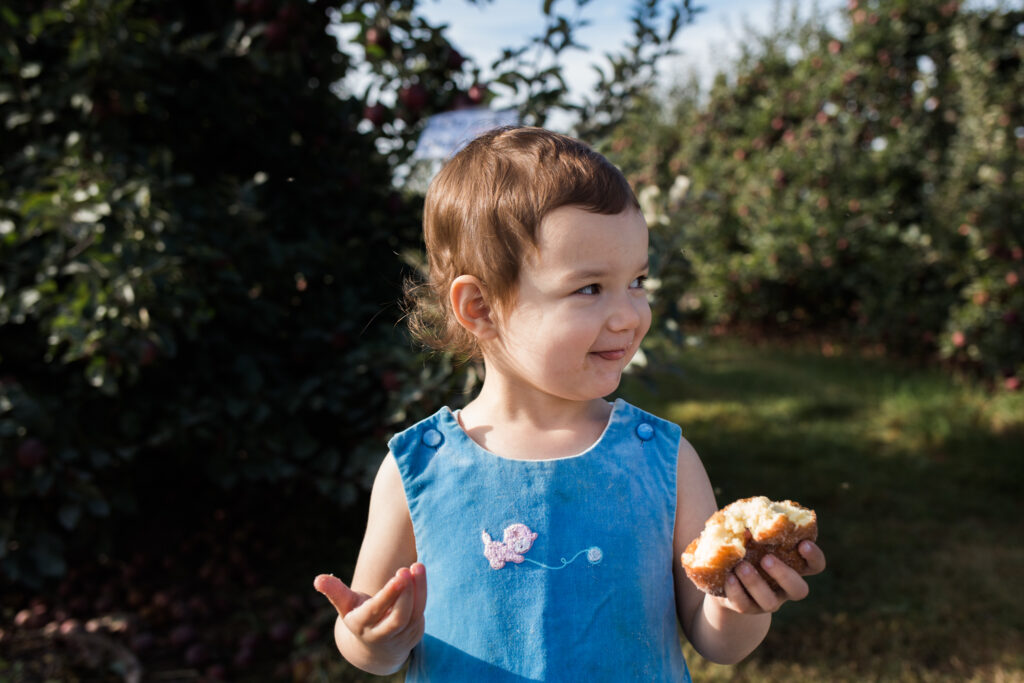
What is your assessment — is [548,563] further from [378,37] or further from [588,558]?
[378,37]

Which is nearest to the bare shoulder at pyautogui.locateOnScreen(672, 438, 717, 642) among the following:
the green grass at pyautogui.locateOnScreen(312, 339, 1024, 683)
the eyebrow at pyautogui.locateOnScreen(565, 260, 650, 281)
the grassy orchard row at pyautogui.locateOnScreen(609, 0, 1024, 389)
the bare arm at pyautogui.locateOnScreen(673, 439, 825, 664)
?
the bare arm at pyautogui.locateOnScreen(673, 439, 825, 664)

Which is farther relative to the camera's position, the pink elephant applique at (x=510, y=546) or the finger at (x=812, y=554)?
the pink elephant applique at (x=510, y=546)

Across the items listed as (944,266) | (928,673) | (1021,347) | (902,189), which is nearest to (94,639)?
(928,673)

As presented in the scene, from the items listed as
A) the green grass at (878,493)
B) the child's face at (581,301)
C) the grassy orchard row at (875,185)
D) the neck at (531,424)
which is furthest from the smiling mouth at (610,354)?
the grassy orchard row at (875,185)

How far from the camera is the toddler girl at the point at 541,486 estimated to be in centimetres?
105

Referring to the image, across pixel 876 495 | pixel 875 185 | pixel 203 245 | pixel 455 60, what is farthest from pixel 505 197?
pixel 875 185

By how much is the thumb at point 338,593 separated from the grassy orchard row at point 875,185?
10.7 feet

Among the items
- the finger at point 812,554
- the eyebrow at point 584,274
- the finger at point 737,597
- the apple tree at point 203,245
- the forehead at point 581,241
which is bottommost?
the apple tree at point 203,245

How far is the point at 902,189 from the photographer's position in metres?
6.03

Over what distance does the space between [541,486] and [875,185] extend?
228 inches

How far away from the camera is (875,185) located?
19.9ft

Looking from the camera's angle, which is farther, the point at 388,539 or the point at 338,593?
the point at 388,539

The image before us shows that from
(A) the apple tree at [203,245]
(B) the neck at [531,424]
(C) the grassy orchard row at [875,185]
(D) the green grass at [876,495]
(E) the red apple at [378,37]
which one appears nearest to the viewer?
(B) the neck at [531,424]

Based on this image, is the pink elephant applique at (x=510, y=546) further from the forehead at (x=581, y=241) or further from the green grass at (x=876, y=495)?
the green grass at (x=876, y=495)
